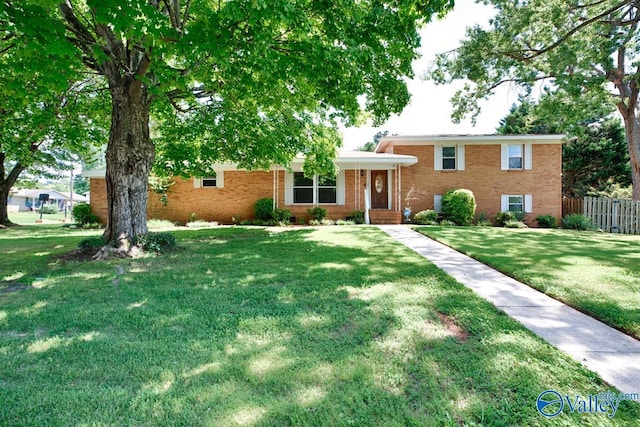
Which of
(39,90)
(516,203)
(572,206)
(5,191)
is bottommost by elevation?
(572,206)

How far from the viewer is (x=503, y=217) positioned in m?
17.0

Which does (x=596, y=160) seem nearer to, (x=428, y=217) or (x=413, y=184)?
(x=413, y=184)

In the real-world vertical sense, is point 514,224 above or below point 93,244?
below

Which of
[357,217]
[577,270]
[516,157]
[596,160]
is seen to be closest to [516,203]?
[516,157]

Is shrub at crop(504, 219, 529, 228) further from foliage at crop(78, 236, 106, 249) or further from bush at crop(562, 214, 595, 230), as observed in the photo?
foliage at crop(78, 236, 106, 249)

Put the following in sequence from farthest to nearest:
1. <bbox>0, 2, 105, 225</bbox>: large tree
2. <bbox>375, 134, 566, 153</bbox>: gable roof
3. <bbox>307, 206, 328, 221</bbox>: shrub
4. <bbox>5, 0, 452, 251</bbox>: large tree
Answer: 1. <bbox>375, 134, 566, 153</bbox>: gable roof
2. <bbox>307, 206, 328, 221</bbox>: shrub
3. <bbox>5, 0, 452, 251</bbox>: large tree
4. <bbox>0, 2, 105, 225</bbox>: large tree

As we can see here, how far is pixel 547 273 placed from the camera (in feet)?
18.9

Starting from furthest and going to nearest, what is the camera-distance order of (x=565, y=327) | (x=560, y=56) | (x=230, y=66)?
(x=560, y=56), (x=230, y=66), (x=565, y=327)

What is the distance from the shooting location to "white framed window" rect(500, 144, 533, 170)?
1794 cm

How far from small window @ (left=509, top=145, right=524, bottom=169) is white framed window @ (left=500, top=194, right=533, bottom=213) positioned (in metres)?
1.63

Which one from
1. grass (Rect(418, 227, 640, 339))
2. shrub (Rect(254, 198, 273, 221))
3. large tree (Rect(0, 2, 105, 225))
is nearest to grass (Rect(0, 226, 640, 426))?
grass (Rect(418, 227, 640, 339))

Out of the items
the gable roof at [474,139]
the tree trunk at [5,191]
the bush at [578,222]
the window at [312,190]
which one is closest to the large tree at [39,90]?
the tree trunk at [5,191]

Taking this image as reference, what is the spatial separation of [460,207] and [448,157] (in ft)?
11.1

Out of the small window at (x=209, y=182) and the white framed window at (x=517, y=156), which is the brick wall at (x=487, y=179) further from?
the small window at (x=209, y=182)
